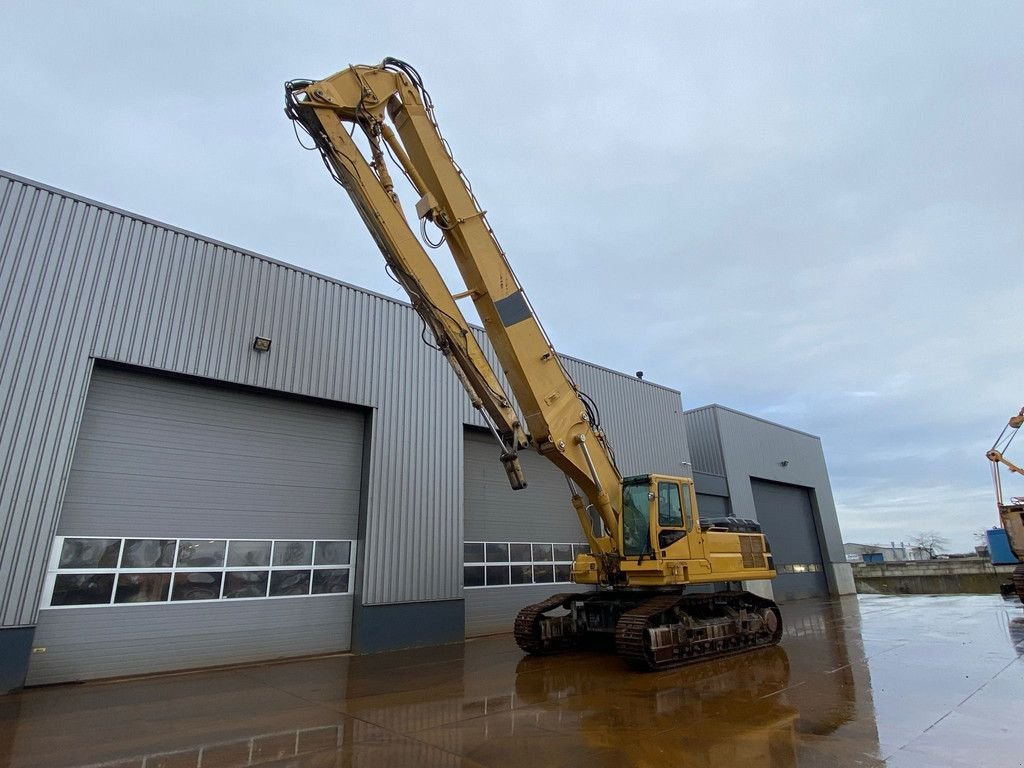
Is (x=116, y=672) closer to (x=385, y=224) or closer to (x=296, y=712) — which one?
(x=296, y=712)

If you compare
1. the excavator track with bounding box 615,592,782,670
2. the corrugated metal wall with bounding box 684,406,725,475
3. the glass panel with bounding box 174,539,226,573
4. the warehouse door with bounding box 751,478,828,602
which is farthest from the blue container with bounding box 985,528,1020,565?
the glass panel with bounding box 174,539,226,573

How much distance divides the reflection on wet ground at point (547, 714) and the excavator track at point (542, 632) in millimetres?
327

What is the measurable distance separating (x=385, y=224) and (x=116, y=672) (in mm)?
8330

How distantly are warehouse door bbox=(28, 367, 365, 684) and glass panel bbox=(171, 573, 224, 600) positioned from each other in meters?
0.02

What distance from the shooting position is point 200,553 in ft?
34.0

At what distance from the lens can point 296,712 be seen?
6801 millimetres

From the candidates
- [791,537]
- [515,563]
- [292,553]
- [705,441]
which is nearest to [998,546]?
[791,537]

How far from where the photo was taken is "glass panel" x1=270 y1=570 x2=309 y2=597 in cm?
1107

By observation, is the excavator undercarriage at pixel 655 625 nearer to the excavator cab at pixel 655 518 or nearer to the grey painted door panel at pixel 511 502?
the excavator cab at pixel 655 518

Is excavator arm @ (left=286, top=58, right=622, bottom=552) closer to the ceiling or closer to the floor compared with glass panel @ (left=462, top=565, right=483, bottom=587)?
closer to the ceiling

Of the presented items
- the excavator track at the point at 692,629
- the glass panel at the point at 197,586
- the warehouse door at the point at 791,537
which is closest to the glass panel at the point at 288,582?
the glass panel at the point at 197,586

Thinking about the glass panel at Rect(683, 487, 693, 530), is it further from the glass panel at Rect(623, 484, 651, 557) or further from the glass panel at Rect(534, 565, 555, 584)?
the glass panel at Rect(534, 565, 555, 584)

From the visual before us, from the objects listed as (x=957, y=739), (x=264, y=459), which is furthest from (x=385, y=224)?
(x=957, y=739)

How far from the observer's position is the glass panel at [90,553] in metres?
9.12
